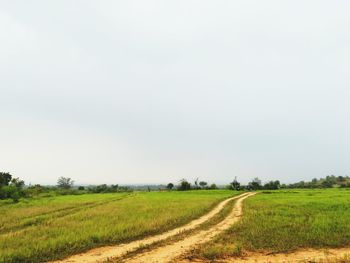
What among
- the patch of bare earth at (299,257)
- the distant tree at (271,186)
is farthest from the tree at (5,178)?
the patch of bare earth at (299,257)

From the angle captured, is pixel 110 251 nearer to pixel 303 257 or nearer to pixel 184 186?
pixel 303 257

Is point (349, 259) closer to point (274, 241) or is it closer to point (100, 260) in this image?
point (274, 241)

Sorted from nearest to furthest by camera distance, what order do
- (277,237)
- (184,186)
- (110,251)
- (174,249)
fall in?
1. (110,251)
2. (174,249)
3. (277,237)
4. (184,186)

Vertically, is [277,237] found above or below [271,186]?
below

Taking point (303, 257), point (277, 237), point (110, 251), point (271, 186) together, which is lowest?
point (303, 257)

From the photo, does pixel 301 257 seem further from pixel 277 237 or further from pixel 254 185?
pixel 254 185

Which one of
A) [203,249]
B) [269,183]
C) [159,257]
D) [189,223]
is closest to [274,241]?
[203,249]

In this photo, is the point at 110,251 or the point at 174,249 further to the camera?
the point at 174,249

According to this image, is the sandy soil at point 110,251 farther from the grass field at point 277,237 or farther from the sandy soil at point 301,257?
the sandy soil at point 301,257

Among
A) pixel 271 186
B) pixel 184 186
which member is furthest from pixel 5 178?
pixel 271 186

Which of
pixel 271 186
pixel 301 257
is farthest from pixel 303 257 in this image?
pixel 271 186

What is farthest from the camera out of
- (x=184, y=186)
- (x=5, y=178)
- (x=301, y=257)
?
(x=184, y=186)

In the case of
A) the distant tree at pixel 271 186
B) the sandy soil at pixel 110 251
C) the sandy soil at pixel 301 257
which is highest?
the distant tree at pixel 271 186

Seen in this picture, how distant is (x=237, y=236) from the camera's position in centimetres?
1581
